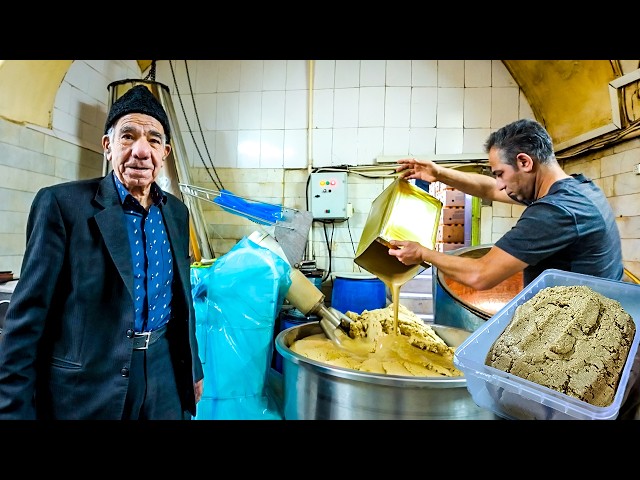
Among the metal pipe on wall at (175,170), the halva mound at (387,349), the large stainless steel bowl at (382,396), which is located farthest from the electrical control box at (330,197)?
the large stainless steel bowl at (382,396)

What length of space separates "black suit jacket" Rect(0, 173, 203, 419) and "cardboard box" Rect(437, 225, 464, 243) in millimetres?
3166

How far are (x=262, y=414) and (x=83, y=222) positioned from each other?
5.09 feet

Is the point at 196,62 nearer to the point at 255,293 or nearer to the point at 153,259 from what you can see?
the point at 255,293

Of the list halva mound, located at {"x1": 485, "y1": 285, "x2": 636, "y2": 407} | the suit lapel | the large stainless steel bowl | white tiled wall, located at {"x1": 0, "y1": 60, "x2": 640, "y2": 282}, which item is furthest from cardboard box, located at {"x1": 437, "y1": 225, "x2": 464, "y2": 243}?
the suit lapel

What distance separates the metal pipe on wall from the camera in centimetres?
292

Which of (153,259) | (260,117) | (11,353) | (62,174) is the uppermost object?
(260,117)

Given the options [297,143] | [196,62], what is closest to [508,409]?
[297,143]

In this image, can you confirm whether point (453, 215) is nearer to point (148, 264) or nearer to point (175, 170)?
point (175, 170)

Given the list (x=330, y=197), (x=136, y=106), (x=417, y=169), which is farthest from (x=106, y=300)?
(x=330, y=197)

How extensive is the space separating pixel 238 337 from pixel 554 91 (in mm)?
3313

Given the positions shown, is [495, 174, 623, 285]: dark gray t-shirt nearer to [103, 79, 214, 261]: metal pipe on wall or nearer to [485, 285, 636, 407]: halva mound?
[485, 285, 636, 407]: halva mound

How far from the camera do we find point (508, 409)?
2.61ft

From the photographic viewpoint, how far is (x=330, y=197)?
3.59 metres

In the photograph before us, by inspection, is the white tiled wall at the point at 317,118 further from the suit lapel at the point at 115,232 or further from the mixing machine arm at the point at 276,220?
the suit lapel at the point at 115,232
